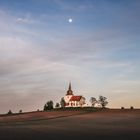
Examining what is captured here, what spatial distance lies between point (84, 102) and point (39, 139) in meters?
147

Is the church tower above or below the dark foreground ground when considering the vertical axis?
above

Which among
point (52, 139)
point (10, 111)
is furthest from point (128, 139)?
point (10, 111)

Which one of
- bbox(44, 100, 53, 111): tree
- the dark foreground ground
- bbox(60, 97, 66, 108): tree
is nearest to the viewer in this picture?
the dark foreground ground

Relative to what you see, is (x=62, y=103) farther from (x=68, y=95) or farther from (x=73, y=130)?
(x=73, y=130)

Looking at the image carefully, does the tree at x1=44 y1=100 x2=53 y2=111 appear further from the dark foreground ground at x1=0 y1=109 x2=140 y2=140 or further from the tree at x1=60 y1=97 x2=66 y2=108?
the dark foreground ground at x1=0 y1=109 x2=140 y2=140

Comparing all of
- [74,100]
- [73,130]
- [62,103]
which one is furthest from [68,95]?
[73,130]

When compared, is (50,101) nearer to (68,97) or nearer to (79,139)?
(68,97)

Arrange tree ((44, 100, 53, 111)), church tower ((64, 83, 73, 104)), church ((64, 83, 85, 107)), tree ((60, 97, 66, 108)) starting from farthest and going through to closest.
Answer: tree ((60, 97, 66, 108)), church tower ((64, 83, 73, 104)), church ((64, 83, 85, 107)), tree ((44, 100, 53, 111))

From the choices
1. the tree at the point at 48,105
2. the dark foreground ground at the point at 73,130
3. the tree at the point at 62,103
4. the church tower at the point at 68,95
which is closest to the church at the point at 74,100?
the church tower at the point at 68,95

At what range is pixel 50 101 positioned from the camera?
174625mm

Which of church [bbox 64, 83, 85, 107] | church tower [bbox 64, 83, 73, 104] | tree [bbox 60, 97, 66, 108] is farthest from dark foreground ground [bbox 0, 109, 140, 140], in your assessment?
tree [bbox 60, 97, 66, 108]

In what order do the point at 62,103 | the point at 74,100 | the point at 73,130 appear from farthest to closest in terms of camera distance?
the point at 62,103
the point at 74,100
the point at 73,130

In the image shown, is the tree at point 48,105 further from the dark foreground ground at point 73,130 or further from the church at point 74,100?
the dark foreground ground at point 73,130

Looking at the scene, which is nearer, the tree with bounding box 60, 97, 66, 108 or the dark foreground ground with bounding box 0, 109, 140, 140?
the dark foreground ground with bounding box 0, 109, 140, 140
